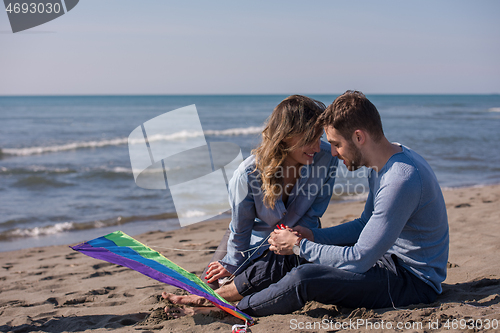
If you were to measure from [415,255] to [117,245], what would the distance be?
201 cm

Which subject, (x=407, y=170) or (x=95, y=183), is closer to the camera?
(x=407, y=170)

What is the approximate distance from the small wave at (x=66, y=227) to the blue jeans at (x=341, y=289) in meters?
4.07

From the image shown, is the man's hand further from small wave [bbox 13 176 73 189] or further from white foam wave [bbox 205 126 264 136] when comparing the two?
white foam wave [bbox 205 126 264 136]

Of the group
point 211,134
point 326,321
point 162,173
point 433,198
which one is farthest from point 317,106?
point 211,134

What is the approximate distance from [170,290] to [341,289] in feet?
5.35

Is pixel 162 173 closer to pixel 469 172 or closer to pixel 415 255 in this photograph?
pixel 469 172

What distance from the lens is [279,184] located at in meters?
2.81

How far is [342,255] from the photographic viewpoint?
2.19m

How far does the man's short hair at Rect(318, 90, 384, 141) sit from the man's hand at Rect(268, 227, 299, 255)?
67 centimetres

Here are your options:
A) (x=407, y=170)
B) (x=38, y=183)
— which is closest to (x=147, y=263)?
(x=407, y=170)

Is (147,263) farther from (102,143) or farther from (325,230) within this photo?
(102,143)

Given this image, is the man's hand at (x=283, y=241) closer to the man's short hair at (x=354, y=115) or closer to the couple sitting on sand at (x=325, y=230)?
the couple sitting on sand at (x=325, y=230)

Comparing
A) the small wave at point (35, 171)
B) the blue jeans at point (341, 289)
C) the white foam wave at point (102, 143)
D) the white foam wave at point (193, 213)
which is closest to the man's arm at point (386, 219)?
the blue jeans at point (341, 289)

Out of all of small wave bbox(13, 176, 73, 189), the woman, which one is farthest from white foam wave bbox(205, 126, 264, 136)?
the woman
